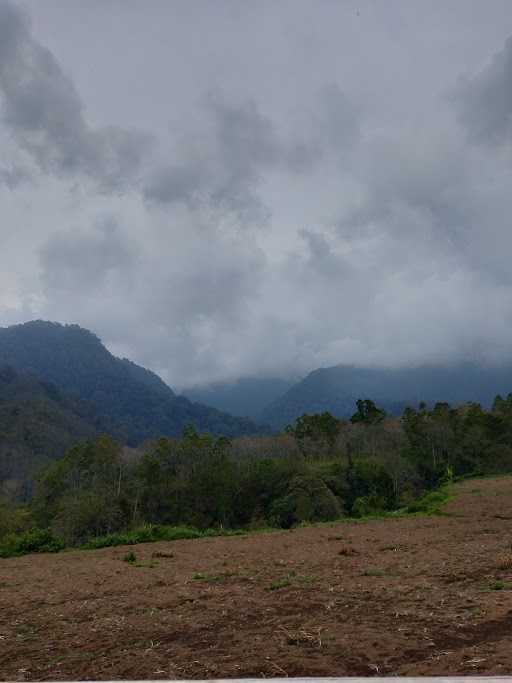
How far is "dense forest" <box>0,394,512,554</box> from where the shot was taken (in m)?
45.2

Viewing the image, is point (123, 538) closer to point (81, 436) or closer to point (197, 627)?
point (197, 627)

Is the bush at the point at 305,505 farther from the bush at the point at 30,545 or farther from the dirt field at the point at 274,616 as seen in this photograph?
the dirt field at the point at 274,616

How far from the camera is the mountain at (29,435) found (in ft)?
352

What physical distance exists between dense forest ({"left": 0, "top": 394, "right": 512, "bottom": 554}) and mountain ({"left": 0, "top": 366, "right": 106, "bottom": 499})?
3361 cm

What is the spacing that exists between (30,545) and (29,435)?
10834 cm

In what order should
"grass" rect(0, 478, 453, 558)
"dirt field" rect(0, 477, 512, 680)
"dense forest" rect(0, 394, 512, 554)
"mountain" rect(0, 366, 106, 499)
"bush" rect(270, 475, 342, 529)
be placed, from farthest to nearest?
"mountain" rect(0, 366, 106, 499) → "dense forest" rect(0, 394, 512, 554) → "bush" rect(270, 475, 342, 529) → "grass" rect(0, 478, 453, 558) → "dirt field" rect(0, 477, 512, 680)

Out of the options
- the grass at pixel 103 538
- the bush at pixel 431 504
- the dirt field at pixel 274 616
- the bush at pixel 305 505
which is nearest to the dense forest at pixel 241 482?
the bush at pixel 305 505

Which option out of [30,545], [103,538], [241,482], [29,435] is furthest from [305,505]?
[29,435]

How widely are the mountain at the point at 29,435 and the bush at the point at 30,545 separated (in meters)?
60.1

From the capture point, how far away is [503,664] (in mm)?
5016

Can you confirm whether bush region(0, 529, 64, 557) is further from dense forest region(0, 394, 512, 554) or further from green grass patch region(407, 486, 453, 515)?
green grass patch region(407, 486, 453, 515)

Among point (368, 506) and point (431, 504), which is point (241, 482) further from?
point (431, 504)

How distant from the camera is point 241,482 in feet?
172

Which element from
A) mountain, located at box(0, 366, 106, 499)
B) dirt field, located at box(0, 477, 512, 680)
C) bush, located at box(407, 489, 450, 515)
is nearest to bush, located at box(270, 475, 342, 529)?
bush, located at box(407, 489, 450, 515)
